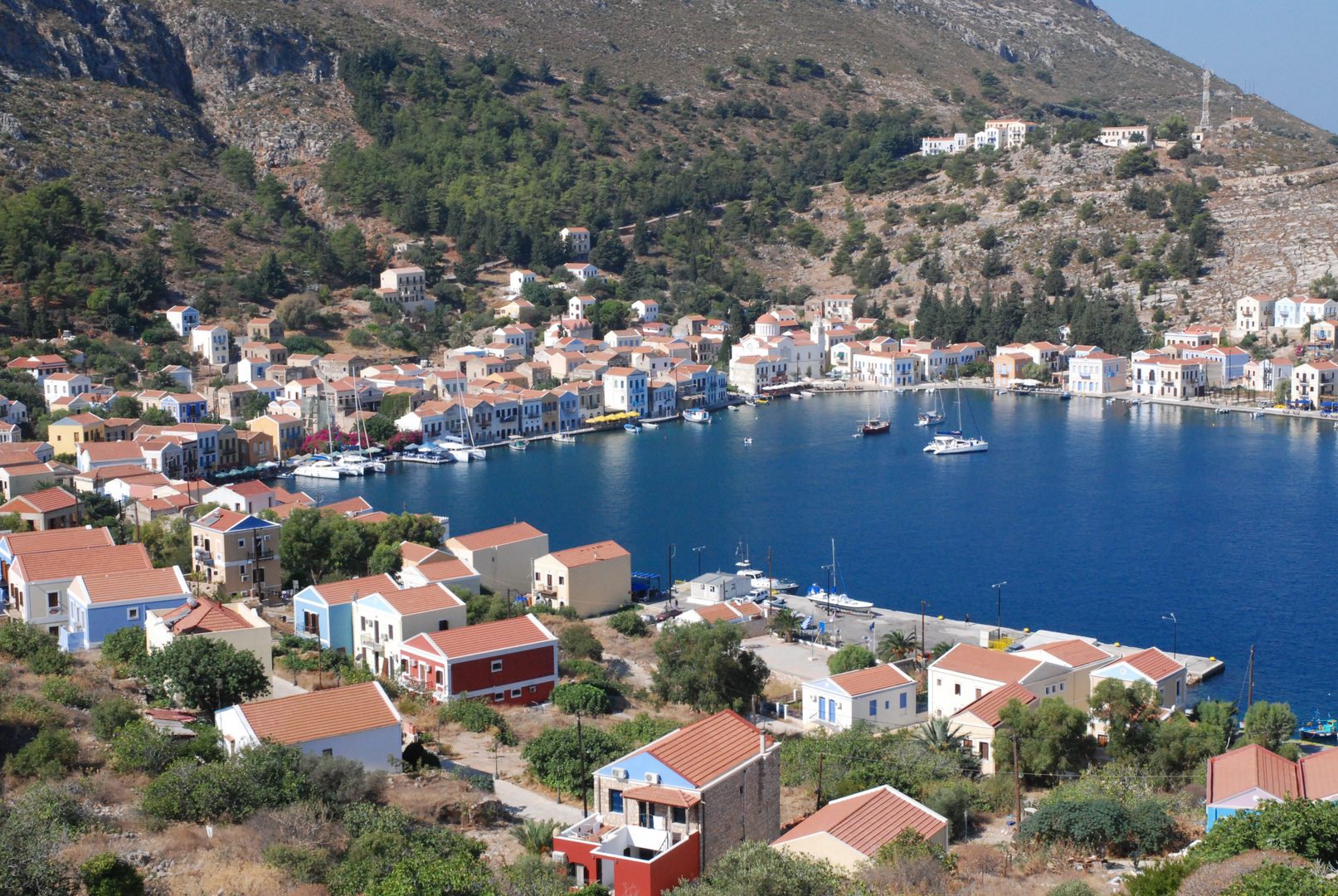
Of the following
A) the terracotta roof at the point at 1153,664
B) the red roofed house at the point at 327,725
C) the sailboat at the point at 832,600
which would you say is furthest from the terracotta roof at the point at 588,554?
the red roofed house at the point at 327,725

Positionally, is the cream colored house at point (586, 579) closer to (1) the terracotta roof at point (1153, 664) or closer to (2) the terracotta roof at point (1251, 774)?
(1) the terracotta roof at point (1153, 664)

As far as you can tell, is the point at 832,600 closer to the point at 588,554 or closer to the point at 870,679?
the point at 588,554

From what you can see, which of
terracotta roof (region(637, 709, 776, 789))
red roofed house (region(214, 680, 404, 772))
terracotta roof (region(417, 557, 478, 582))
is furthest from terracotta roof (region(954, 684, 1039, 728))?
terracotta roof (region(417, 557, 478, 582))

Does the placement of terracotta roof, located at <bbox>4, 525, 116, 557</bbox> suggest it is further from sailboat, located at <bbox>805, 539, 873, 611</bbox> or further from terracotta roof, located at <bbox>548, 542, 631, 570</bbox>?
sailboat, located at <bbox>805, 539, 873, 611</bbox>

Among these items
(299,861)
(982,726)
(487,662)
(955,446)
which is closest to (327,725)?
(299,861)

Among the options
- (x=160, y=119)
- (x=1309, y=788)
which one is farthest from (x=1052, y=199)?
(x=1309, y=788)

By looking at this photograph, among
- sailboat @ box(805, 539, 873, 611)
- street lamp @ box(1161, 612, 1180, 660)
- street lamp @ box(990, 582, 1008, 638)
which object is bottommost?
street lamp @ box(1161, 612, 1180, 660)
